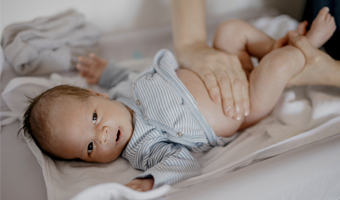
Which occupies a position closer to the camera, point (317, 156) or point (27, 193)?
point (317, 156)

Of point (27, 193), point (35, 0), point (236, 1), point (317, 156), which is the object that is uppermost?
point (35, 0)

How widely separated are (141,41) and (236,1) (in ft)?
2.12

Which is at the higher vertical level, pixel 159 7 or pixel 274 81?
pixel 159 7

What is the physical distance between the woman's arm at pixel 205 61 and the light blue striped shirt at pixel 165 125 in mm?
92

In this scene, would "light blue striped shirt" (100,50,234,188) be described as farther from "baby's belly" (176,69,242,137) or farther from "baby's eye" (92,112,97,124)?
"baby's eye" (92,112,97,124)

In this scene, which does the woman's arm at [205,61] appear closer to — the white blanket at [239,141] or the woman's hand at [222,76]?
the woman's hand at [222,76]

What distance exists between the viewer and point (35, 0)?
1290 millimetres

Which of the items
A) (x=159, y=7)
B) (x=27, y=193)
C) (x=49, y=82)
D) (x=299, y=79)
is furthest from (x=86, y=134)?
(x=159, y=7)

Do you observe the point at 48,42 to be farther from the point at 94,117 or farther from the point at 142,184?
the point at 142,184

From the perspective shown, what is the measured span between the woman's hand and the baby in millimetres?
20

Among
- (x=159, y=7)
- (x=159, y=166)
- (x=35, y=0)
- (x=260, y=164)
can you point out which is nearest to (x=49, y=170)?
(x=159, y=166)

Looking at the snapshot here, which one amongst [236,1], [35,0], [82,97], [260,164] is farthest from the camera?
[236,1]

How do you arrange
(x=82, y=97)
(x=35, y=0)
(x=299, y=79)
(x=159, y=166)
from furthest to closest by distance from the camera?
1. (x=35, y=0)
2. (x=299, y=79)
3. (x=82, y=97)
4. (x=159, y=166)

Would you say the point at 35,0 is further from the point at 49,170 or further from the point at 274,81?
the point at 274,81
